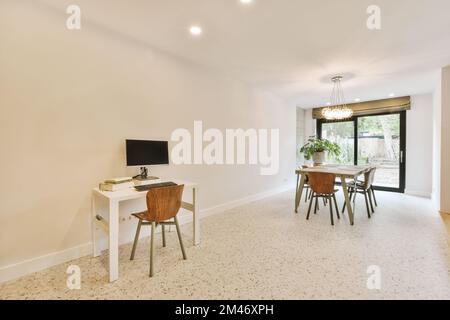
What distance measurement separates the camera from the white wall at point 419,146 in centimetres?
475

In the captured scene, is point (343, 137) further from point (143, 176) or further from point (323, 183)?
point (143, 176)

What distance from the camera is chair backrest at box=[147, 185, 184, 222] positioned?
1964 millimetres

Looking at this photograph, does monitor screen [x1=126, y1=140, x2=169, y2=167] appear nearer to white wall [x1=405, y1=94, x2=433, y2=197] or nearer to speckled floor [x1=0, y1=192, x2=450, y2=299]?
speckled floor [x1=0, y1=192, x2=450, y2=299]

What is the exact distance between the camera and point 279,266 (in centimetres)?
205

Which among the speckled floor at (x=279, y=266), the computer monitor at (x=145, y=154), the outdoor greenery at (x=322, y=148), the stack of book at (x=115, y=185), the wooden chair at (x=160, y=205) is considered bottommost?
the speckled floor at (x=279, y=266)

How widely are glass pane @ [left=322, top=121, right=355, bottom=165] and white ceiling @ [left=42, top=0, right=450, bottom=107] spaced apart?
2.27 m

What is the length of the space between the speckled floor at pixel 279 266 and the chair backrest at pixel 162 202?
1.65 feet

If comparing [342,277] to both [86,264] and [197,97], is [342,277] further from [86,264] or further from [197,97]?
[197,97]

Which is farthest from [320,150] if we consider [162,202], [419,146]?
[162,202]

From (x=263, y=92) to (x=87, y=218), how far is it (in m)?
4.00

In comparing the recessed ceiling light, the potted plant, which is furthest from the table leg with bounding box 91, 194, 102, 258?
the potted plant

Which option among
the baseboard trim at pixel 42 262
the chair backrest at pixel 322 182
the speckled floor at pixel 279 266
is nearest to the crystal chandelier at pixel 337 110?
the chair backrest at pixel 322 182

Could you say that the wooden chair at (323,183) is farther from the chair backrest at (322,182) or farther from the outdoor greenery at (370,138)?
the outdoor greenery at (370,138)

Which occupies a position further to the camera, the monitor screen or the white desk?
the monitor screen
